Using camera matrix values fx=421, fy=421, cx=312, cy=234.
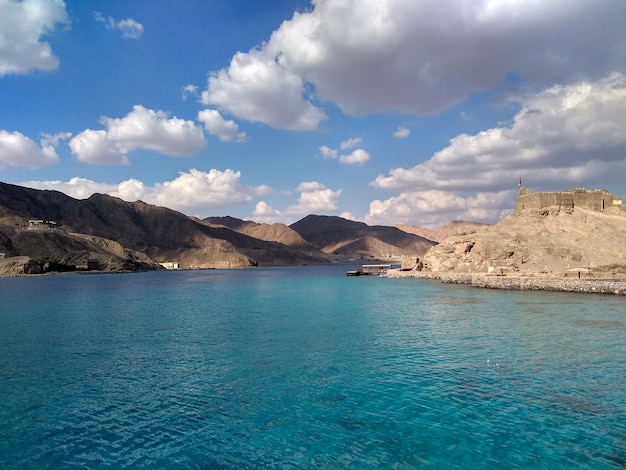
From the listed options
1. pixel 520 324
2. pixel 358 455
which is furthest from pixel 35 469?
pixel 520 324

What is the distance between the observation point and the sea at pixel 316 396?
12469 mm

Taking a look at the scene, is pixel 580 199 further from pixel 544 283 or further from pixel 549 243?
pixel 544 283

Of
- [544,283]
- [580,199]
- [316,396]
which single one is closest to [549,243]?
[580,199]

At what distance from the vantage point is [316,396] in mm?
17312

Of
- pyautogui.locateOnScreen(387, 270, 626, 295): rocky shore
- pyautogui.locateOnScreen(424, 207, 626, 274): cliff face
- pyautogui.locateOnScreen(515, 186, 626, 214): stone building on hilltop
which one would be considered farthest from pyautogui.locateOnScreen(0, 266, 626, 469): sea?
pyautogui.locateOnScreen(515, 186, 626, 214): stone building on hilltop

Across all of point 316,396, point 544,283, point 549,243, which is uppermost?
point 549,243

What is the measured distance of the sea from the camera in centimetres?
1247

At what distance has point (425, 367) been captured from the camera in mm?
21531

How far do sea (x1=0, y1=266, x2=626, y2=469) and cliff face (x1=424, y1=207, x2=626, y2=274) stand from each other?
171 ft

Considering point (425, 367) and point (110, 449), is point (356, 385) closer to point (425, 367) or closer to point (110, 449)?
point (425, 367)

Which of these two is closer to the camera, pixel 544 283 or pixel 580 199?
pixel 544 283

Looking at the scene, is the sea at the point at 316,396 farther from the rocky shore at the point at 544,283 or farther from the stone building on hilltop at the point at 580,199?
the stone building on hilltop at the point at 580,199

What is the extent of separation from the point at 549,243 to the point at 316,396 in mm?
83170

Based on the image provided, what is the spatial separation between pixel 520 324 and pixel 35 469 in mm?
33360
